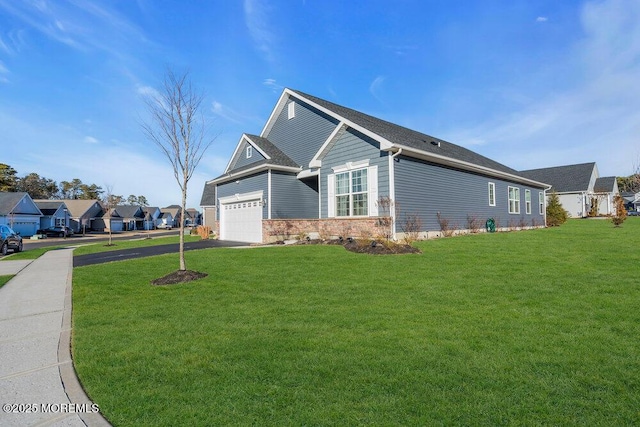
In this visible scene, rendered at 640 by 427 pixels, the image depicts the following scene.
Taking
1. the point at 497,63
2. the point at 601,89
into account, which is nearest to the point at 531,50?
the point at 497,63

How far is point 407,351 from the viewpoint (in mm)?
3551

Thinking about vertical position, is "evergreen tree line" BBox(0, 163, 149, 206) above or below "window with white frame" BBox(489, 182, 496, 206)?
above

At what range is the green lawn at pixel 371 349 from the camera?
8.32ft

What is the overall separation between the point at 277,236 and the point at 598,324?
14.1 m

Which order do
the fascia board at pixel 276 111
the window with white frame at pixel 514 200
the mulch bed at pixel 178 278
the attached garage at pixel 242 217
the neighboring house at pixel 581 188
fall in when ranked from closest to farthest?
the mulch bed at pixel 178 278 → the attached garage at pixel 242 217 → the fascia board at pixel 276 111 → the window with white frame at pixel 514 200 → the neighboring house at pixel 581 188

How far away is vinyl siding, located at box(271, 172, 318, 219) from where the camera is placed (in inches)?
680

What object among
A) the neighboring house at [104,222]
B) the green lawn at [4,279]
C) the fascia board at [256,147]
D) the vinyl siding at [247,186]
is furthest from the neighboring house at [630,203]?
the neighboring house at [104,222]

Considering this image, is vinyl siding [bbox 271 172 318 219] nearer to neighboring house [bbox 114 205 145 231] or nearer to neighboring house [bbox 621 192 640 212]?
neighboring house [bbox 114 205 145 231]

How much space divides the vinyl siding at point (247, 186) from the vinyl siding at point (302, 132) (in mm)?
2607

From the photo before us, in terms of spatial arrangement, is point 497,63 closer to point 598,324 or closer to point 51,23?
point 598,324

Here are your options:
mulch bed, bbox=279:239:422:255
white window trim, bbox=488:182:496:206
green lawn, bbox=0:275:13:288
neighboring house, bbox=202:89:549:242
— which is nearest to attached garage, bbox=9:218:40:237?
neighboring house, bbox=202:89:549:242

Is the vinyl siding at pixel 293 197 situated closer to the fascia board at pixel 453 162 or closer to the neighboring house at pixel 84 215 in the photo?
the fascia board at pixel 453 162

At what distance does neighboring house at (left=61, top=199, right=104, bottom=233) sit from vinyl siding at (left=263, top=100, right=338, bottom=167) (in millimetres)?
49325

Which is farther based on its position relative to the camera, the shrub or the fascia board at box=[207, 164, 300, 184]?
the fascia board at box=[207, 164, 300, 184]
